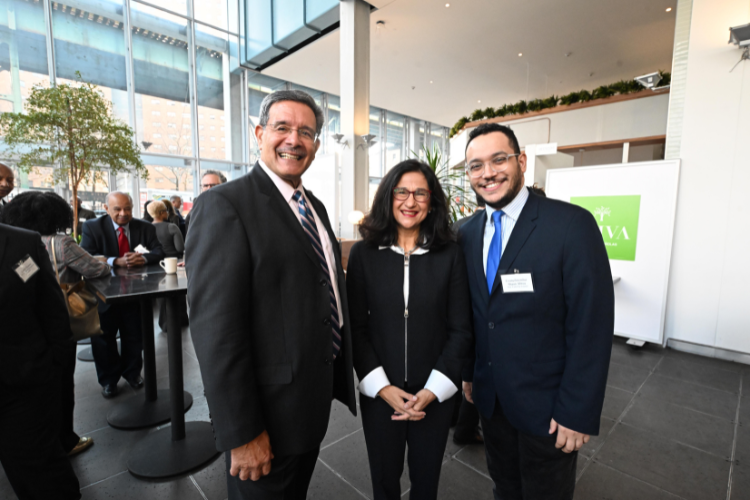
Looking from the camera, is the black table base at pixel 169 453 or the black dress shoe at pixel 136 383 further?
the black dress shoe at pixel 136 383

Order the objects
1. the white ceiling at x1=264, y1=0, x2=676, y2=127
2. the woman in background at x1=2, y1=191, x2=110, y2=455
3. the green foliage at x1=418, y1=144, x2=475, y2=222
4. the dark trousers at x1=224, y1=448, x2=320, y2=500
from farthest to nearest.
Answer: the white ceiling at x1=264, y1=0, x2=676, y2=127 < the green foliage at x1=418, y1=144, x2=475, y2=222 < the woman in background at x1=2, y1=191, x2=110, y2=455 < the dark trousers at x1=224, y1=448, x2=320, y2=500

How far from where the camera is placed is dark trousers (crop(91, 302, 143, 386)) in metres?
2.86

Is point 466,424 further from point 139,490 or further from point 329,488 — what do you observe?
point 139,490

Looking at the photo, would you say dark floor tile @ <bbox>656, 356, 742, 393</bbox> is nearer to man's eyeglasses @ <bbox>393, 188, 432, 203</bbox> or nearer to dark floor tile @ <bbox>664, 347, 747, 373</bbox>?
dark floor tile @ <bbox>664, 347, 747, 373</bbox>

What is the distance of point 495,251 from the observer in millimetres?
1373

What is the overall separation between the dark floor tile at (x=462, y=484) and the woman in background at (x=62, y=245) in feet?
7.14

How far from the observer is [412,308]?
4.42 feet

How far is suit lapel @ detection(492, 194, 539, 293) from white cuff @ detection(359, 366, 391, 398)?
0.52 metres

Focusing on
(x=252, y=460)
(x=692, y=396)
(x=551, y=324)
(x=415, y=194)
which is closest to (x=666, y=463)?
(x=692, y=396)

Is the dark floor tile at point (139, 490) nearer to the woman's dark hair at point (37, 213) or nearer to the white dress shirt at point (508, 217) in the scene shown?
the woman's dark hair at point (37, 213)

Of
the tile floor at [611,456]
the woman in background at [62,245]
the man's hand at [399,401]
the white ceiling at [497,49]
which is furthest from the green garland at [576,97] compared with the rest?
the woman in background at [62,245]

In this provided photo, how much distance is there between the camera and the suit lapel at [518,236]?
1.26 meters

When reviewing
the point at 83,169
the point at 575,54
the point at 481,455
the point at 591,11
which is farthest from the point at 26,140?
the point at 575,54

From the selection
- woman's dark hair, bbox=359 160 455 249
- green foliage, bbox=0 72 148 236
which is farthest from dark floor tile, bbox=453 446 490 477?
green foliage, bbox=0 72 148 236
